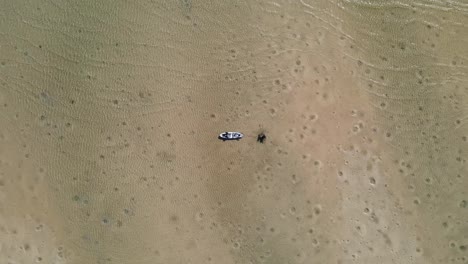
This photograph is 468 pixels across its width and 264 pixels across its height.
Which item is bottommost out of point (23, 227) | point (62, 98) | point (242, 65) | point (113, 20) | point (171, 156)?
point (23, 227)

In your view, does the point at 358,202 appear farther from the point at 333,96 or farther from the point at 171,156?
the point at 171,156

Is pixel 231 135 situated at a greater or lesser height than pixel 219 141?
greater

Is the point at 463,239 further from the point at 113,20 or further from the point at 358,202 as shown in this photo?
the point at 113,20

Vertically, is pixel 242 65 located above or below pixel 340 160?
above

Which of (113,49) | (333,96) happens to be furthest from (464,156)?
(113,49)

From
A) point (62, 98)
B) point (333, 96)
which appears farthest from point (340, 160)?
point (62, 98)

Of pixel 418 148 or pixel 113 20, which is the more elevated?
pixel 113 20
